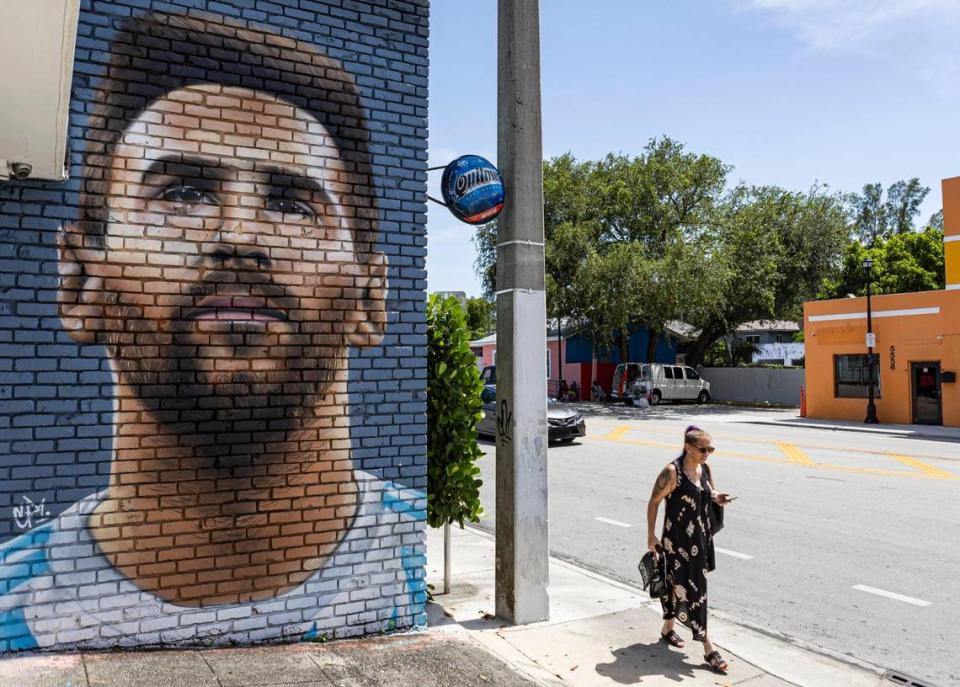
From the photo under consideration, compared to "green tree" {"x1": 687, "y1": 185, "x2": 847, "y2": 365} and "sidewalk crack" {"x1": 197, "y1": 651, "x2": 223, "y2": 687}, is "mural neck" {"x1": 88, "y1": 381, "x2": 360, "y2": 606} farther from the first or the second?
"green tree" {"x1": 687, "y1": 185, "x2": 847, "y2": 365}

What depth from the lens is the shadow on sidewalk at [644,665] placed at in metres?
5.06

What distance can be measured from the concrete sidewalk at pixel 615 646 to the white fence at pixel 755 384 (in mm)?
33745

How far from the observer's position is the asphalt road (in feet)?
20.6

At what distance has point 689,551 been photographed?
5.35 m

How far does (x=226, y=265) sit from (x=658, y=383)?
110ft

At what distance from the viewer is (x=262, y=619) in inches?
199

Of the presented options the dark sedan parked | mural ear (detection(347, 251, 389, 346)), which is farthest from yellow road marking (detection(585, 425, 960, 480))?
mural ear (detection(347, 251, 389, 346))

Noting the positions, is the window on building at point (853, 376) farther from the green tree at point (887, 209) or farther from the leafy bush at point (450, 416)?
the green tree at point (887, 209)

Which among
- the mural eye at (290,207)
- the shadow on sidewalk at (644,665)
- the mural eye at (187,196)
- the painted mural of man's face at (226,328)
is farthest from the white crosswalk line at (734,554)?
the mural eye at (187,196)

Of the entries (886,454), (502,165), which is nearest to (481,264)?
(886,454)

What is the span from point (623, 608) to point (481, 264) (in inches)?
1308

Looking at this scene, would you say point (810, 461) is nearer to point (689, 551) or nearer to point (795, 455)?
point (795, 455)

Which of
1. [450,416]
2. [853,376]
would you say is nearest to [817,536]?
[450,416]

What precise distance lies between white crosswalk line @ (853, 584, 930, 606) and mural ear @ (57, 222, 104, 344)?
7.10m
